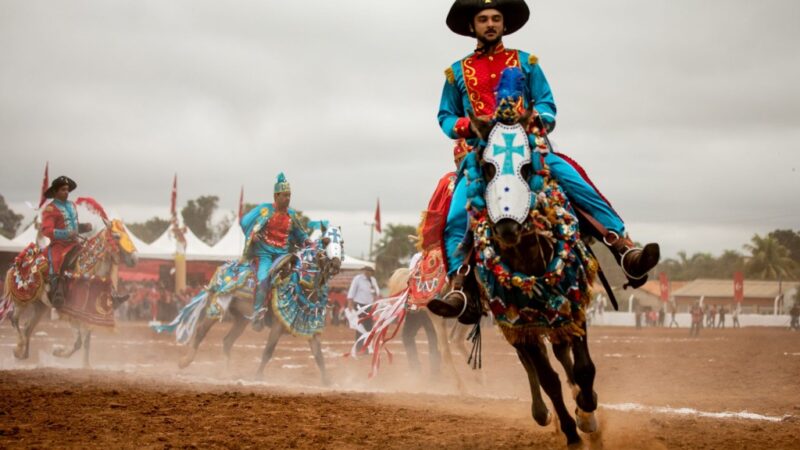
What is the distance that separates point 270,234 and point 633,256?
374 inches

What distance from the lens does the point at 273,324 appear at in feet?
52.2

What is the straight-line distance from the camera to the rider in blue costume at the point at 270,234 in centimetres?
1580

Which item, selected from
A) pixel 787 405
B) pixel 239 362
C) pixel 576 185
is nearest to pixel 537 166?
pixel 576 185

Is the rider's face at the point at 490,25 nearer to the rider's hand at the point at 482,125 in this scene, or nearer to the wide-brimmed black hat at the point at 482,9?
the wide-brimmed black hat at the point at 482,9

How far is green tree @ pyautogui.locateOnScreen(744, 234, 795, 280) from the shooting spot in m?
111

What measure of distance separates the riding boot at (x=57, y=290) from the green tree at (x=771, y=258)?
106683mm

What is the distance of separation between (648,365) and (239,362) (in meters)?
9.29

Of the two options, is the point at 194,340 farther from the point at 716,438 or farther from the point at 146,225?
the point at 146,225

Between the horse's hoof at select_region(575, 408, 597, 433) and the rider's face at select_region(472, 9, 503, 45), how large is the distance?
3.34 meters

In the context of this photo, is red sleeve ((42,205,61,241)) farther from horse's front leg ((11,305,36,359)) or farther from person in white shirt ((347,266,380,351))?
person in white shirt ((347,266,380,351))

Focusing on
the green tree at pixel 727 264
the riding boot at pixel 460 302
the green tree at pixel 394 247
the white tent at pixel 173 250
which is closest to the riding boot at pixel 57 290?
the riding boot at pixel 460 302

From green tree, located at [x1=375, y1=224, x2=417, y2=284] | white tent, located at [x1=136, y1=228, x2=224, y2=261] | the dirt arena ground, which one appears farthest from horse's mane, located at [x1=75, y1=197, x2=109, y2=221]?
green tree, located at [x1=375, y1=224, x2=417, y2=284]

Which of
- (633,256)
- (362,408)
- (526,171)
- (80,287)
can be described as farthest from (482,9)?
(80,287)

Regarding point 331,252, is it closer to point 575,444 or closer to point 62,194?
point 62,194
